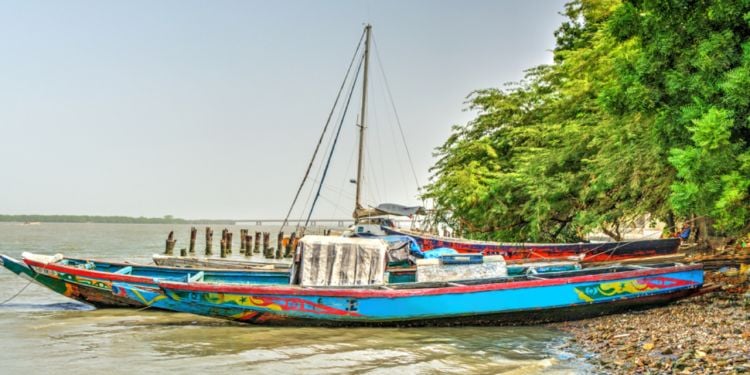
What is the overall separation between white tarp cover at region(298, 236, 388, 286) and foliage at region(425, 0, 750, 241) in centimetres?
553

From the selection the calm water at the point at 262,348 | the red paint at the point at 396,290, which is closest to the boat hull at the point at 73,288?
the calm water at the point at 262,348

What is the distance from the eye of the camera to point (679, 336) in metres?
8.44

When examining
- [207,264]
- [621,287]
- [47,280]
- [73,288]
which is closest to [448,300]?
[621,287]

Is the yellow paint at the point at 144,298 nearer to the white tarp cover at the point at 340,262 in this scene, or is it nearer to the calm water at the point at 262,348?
the calm water at the point at 262,348

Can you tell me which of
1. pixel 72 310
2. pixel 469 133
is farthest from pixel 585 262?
pixel 72 310

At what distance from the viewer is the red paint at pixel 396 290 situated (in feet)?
34.5

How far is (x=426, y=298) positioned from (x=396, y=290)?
0.60 metres

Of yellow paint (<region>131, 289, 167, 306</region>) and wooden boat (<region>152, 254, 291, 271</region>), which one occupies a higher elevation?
wooden boat (<region>152, 254, 291, 271</region>)

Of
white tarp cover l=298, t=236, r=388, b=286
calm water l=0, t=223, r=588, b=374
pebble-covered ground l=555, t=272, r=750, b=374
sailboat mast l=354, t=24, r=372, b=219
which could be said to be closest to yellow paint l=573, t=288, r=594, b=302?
pebble-covered ground l=555, t=272, r=750, b=374

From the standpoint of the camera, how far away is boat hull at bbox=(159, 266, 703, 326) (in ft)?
34.7

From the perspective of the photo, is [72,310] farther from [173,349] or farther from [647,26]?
[647,26]

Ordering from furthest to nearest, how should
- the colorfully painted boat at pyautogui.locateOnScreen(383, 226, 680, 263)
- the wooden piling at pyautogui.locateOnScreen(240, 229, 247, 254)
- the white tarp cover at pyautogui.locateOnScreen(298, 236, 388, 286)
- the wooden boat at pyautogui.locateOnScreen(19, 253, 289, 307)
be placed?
1. the wooden piling at pyautogui.locateOnScreen(240, 229, 247, 254)
2. the colorfully painted boat at pyautogui.locateOnScreen(383, 226, 680, 263)
3. the wooden boat at pyautogui.locateOnScreen(19, 253, 289, 307)
4. the white tarp cover at pyautogui.locateOnScreen(298, 236, 388, 286)

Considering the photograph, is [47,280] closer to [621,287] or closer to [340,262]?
[340,262]

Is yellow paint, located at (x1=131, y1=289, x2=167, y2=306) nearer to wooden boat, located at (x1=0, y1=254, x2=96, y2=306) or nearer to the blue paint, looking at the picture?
the blue paint
